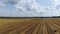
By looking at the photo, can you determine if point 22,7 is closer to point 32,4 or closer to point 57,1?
point 32,4

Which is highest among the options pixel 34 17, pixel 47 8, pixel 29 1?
pixel 29 1

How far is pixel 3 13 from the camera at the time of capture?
100 inches

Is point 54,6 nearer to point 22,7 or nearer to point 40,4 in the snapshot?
point 40,4

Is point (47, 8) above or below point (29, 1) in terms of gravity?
below

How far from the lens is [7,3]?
2.57m

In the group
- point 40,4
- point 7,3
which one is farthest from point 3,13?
point 40,4

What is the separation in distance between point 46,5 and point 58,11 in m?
0.28

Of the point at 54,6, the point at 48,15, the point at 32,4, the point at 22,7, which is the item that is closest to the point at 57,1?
the point at 54,6

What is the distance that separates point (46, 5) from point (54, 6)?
16 centimetres

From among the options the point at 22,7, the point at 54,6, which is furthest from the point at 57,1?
the point at 22,7

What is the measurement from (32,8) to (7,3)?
52 centimetres

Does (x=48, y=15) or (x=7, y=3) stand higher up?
(x=7, y=3)

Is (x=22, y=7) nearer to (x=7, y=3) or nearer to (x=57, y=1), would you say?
(x=7, y=3)

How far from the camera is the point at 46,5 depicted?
2.54 metres
